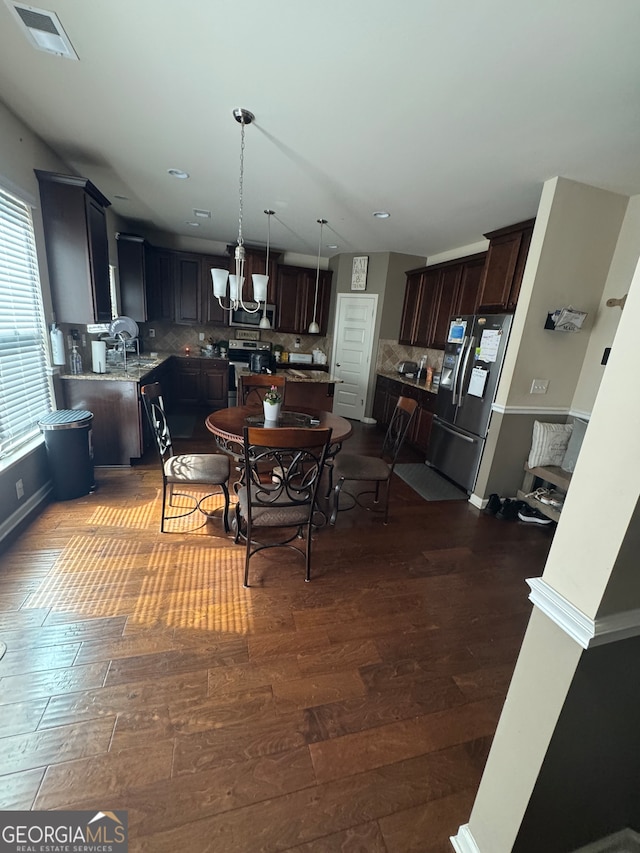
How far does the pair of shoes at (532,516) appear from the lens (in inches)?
121

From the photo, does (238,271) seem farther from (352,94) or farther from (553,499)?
(553,499)

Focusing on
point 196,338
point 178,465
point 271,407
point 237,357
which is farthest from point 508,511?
point 196,338

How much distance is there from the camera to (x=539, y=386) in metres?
3.05

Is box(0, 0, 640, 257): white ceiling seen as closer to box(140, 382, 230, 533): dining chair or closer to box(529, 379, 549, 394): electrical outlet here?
box(529, 379, 549, 394): electrical outlet

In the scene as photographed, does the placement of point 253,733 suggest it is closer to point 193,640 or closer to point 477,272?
point 193,640

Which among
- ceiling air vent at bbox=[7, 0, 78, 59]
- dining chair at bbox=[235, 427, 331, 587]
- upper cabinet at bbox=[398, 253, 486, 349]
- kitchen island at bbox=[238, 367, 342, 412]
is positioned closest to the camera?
ceiling air vent at bbox=[7, 0, 78, 59]

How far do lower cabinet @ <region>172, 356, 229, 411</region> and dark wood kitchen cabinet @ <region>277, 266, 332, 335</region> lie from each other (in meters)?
1.30

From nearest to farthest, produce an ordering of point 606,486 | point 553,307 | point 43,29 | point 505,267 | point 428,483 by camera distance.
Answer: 1. point 606,486
2. point 43,29
3. point 553,307
4. point 505,267
5. point 428,483

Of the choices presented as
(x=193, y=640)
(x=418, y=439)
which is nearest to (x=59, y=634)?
(x=193, y=640)

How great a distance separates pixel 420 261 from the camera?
216 inches

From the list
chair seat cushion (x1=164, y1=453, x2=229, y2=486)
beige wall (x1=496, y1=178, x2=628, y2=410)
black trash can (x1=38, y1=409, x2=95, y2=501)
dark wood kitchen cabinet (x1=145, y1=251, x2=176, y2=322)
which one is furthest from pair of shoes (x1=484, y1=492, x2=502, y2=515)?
dark wood kitchen cabinet (x1=145, y1=251, x2=176, y2=322)

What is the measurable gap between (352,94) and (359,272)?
148 inches

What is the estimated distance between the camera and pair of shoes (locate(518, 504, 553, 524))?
10.1ft

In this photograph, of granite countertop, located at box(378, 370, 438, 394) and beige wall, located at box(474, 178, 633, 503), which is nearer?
beige wall, located at box(474, 178, 633, 503)
